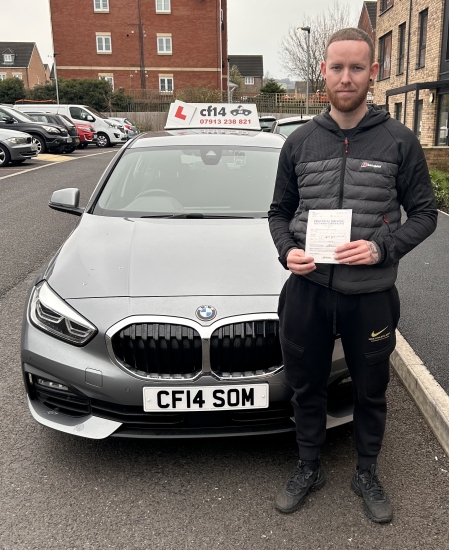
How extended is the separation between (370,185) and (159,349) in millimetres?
1180

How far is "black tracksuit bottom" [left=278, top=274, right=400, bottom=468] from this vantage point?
2.44 metres

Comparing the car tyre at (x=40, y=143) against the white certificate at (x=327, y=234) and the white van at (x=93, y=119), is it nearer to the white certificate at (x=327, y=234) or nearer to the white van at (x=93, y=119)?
the white van at (x=93, y=119)

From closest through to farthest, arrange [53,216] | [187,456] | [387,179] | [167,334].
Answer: [387,179]
[167,334]
[187,456]
[53,216]

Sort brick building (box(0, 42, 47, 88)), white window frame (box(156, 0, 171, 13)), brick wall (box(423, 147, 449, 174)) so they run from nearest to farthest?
brick wall (box(423, 147, 449, 174)), white window frame (box(156, 0, 171, 13)), brick building (box(0, 42, 47, 88))

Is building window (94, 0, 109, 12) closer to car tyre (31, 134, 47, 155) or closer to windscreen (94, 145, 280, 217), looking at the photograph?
car tyre (31, 134, 47, 155)

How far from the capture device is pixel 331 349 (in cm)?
259

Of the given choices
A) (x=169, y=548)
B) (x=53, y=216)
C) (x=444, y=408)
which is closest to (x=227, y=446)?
(x=169, y=548)

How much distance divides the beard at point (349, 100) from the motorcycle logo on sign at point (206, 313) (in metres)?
1.07

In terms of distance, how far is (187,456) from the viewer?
10.1 ft

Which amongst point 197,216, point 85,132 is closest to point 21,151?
point 85,132

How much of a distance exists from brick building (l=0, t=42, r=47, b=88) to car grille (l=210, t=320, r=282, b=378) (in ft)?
255

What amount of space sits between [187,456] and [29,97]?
5042cm

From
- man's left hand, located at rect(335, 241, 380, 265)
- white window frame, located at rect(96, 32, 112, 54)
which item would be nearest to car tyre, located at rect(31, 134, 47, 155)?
man's left hand, located at rect(335, 241, 380, 265)

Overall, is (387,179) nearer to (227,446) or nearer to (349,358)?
(349,358)
